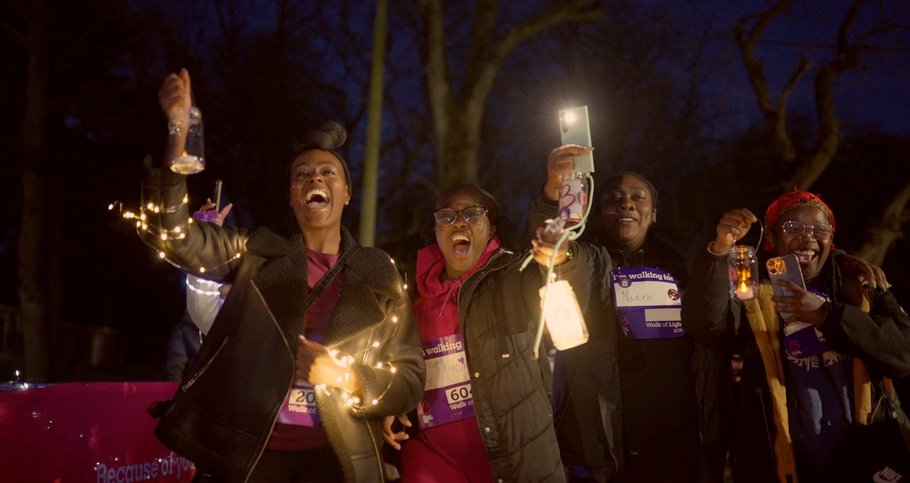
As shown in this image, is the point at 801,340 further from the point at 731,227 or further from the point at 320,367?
the point at 320,367

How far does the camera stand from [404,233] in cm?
2144

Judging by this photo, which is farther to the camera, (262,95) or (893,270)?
(262,95)

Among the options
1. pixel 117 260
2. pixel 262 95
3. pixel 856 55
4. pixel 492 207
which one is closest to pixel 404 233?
pixel 262 95

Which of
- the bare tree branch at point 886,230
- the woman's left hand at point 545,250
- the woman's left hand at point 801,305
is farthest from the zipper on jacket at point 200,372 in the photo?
the bare tree branch at point 886,230

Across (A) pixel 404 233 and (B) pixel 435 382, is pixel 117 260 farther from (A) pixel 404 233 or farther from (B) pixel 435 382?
(B) pixel 435 382

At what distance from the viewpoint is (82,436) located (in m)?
3.48

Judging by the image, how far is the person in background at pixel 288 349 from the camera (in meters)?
2.92

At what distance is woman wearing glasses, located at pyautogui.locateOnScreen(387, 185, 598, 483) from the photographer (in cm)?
348

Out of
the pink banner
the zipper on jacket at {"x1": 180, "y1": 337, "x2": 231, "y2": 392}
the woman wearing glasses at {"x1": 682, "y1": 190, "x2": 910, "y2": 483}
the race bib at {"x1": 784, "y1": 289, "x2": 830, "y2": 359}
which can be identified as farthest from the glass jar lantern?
the pink banner

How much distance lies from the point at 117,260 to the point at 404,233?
35.5 ft

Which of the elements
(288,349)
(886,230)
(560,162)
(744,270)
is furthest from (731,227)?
(886,230)

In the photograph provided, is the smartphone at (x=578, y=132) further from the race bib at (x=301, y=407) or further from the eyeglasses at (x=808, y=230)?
the race bib at (x=301, y=407)

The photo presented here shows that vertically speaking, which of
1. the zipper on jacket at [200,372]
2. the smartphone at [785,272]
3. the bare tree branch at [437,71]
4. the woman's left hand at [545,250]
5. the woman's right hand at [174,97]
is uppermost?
the bare tree branch at [437,71]

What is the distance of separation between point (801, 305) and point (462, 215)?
1.76 meters
